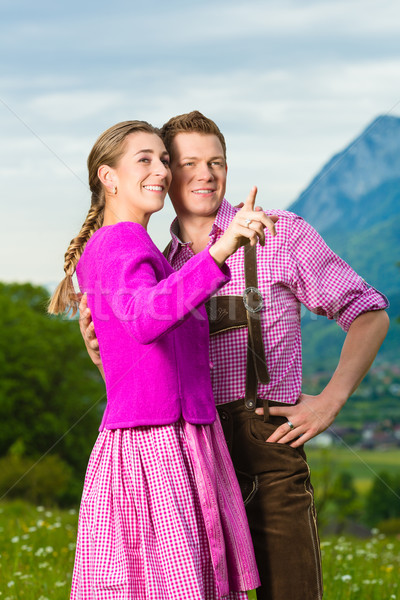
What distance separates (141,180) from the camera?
253cm

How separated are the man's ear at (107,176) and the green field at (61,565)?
2698mm

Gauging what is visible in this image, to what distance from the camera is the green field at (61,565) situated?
4359 millimetres

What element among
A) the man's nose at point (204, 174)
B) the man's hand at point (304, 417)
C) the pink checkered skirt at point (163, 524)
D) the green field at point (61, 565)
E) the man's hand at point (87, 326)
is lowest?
the green field at point (61, 565)

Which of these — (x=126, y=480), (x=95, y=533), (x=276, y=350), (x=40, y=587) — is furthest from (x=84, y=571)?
(x=40, y=587)

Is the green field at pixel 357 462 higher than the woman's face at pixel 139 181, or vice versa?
the woman's face at pixel 139 181

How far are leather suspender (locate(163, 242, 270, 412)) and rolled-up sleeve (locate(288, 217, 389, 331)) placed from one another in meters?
0.18

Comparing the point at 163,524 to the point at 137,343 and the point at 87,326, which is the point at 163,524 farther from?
the point at 87,326

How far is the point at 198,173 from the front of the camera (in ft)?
9.96

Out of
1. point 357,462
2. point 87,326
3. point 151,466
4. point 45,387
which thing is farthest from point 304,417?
point 45,387

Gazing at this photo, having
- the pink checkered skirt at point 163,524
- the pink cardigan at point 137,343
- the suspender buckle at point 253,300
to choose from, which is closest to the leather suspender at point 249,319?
the suspender buckle at point 253,300

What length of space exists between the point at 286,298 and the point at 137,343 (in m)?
0.80

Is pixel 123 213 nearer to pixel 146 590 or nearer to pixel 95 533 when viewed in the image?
pixel 95 533

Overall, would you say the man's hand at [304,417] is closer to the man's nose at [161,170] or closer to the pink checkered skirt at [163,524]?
the pink checkered skirt at [163,524]

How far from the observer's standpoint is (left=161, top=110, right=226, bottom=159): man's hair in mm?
3080
